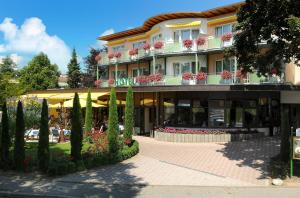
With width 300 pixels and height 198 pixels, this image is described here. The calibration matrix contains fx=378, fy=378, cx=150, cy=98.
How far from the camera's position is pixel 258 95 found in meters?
28.5

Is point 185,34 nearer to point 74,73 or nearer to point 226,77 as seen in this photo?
point 226,77

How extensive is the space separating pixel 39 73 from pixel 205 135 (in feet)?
146

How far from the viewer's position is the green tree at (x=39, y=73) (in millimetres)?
63031

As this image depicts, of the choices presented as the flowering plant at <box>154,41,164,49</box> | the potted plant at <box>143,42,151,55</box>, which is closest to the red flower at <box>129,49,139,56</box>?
the potted plant at <box>143,42,151,55</box>

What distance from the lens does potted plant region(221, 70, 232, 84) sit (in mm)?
27072

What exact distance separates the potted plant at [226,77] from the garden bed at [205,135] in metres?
3.60

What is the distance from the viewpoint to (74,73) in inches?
2657

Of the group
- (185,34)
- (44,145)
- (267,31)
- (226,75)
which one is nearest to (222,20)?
(185,34)

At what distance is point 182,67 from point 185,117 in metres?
5.54

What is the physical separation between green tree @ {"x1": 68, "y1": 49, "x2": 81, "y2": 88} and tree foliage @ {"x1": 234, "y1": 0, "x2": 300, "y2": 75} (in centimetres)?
5251

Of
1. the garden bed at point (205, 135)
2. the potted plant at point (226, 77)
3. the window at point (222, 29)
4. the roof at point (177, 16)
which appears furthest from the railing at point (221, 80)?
the roof at point (177, 16)

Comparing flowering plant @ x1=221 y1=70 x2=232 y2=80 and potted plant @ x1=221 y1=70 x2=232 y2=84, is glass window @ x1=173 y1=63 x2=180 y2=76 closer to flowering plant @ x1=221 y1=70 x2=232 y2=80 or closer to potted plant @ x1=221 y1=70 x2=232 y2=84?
potted plant @ x1=221 y1=70 x2=232 y2=84

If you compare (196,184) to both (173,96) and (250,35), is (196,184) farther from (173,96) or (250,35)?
(173,96)

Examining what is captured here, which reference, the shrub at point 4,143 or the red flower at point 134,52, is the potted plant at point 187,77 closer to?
the red flower at point 134,52
